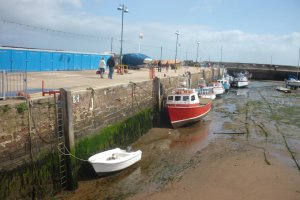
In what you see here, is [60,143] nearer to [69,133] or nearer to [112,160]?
[69,133]

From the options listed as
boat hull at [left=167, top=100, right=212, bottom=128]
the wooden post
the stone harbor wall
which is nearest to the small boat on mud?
the stone harbor wall

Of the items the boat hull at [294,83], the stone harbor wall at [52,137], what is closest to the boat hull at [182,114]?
the stone harbor wall at [52,137]

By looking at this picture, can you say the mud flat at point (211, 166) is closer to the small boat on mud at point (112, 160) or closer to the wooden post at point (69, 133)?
the small boat on mud at point (112, 160)

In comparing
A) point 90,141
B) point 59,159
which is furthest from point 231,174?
point 59,159

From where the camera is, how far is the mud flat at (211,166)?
11461 millimetres

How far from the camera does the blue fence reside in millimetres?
20609

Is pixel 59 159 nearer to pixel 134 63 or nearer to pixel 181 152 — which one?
pixel 181 152

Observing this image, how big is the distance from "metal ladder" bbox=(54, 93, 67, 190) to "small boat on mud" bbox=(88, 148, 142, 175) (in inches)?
40.6

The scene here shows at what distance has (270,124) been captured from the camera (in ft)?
76.6

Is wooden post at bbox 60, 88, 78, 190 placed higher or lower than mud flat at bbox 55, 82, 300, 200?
higher

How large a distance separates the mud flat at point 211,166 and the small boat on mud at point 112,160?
37 centimetres

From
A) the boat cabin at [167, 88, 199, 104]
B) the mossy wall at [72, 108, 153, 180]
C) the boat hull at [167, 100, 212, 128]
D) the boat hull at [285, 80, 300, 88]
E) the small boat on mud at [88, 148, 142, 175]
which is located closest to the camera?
the small boat on mud at [88, 148, 142, 175]

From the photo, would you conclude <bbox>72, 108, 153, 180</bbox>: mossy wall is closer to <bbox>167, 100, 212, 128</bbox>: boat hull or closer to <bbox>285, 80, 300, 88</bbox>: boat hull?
<bbox>167, 100, 212, 128</bbox>: boat hull

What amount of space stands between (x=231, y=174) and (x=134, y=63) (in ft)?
92.4
